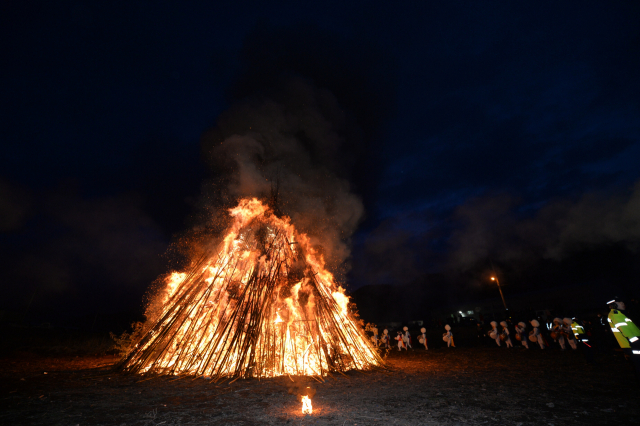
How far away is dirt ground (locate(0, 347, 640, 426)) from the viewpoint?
13.5ft

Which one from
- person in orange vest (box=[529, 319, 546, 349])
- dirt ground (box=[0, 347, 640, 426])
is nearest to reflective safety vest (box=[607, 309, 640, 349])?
dirt ground (box=[0, 347, 640, 426])

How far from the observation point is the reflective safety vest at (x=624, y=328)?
534 cm

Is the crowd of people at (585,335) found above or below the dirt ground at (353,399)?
above

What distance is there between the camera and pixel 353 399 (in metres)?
5.34

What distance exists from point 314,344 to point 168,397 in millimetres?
4010

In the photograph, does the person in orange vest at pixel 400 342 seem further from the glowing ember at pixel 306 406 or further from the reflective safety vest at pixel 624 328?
the glowing ember at pixel 306 406

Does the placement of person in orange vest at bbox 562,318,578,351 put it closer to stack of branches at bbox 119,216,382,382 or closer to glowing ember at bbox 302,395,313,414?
stack of branches at bbox 119,216,382,382

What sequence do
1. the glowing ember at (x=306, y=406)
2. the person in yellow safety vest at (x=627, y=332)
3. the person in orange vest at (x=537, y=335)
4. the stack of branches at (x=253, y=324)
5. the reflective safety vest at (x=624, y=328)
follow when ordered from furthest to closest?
1. the person in orange vest at (x=537, y=335)
2. the stack of branches at (x=253, y=324)
3. the reflective safety vest at (x=624, y=328)
4. the person in yellow safety vest at (x=627, y=332)
5. the glowing ember at (x=306, y=406)

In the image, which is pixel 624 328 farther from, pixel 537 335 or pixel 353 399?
pixel 537 335

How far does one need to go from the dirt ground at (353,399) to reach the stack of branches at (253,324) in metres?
0.68

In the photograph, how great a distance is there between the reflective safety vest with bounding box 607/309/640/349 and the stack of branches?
590cm

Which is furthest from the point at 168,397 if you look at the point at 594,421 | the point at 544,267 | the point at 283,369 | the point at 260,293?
the point at 544,267

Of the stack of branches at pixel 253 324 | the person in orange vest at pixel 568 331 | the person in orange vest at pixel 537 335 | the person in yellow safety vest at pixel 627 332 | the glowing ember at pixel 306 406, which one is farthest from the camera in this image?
the person in orange vest at pixel 537 335

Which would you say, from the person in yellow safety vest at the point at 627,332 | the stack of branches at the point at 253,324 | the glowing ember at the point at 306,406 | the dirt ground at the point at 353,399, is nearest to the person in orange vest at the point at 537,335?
the dirt ground at the point at 353,399
